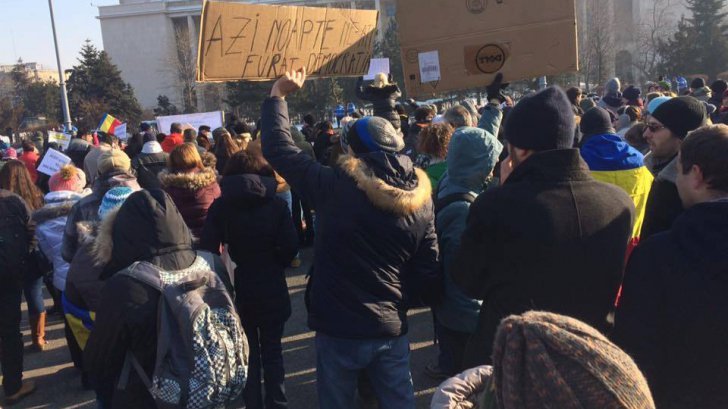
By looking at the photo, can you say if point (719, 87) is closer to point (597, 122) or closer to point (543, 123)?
point (597, 122)

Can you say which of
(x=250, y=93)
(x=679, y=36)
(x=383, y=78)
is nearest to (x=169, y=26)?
(x=250, y=93)

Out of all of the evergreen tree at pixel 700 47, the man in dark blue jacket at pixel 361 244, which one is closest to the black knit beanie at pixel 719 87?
Answer: the man in dark blue jacket at pixel 361 244

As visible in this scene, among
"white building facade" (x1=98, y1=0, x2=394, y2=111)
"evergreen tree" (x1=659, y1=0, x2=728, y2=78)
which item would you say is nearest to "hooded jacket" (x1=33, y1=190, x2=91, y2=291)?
"evergreen tree" (x1=659, y1=0, x2=728, y2=78)

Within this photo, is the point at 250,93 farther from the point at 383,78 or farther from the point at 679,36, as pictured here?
the point at 383,78

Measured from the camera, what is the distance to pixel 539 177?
224 centimetres

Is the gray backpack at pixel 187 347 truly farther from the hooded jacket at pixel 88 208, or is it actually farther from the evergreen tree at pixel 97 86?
the evergreen tree at pixel 97 86

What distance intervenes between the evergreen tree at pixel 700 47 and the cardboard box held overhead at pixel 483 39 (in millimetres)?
39084

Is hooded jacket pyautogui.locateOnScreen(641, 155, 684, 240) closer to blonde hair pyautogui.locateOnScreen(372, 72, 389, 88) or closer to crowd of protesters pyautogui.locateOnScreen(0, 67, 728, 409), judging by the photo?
crowd of protesters pyautogui.locateOnScreen(0, 67, 728, 409)

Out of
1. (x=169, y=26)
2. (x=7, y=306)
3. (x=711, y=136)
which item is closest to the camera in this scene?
(x=711, y=136)

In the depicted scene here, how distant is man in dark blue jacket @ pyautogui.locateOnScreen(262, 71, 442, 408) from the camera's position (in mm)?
2750

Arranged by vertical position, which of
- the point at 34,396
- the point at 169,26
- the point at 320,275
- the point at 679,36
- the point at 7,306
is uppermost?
the point at 169,26

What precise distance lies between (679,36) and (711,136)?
41611mm

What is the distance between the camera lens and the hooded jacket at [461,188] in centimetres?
322

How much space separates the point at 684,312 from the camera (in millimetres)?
1803
